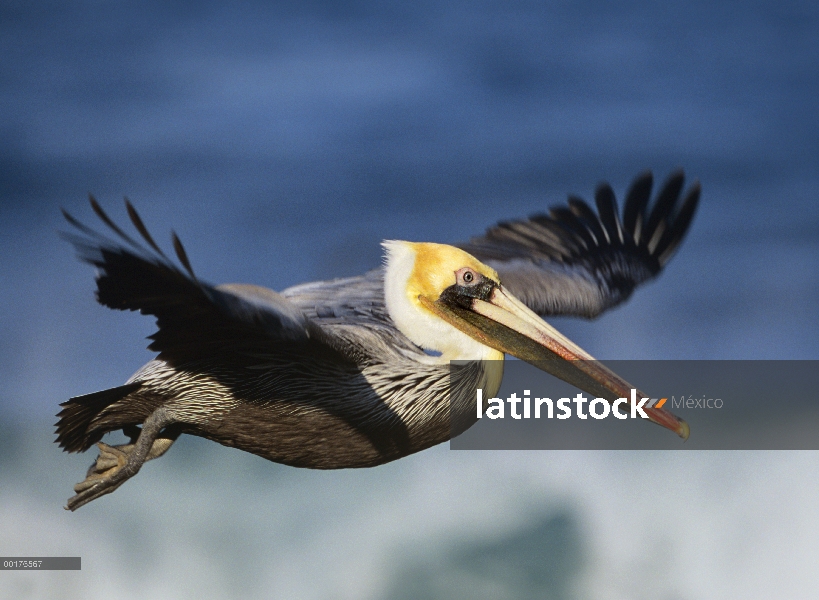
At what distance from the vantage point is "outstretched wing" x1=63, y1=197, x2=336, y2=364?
A: 17.5ft

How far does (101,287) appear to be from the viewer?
5.66 m

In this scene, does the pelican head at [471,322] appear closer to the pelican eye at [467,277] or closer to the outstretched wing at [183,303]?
the pelican eye at [467,277]

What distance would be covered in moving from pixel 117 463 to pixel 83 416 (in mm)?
443

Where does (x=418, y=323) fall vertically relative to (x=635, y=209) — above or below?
below

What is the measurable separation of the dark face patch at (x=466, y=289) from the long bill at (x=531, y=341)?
0.03 meters

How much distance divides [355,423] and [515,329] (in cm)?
131

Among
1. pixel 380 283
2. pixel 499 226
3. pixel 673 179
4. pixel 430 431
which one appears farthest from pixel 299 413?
pixel 673 179

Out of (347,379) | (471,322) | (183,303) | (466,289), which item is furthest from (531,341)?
(183,303)

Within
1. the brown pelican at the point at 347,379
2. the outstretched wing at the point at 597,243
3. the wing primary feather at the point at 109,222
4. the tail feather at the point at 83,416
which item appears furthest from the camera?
the outstretched wing at the point at 597,243

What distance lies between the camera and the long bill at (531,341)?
7.20 metres

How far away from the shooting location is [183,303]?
19.2 ft

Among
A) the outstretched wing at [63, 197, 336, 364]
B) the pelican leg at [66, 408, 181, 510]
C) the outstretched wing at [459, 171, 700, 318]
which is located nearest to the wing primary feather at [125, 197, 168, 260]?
the outstretched wing at [63, 197, 336, 364]

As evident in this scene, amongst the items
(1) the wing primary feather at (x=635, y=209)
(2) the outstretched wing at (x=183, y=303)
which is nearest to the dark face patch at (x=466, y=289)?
(2) the outstretched wing at (x=183, y=303)

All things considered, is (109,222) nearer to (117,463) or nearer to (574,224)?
(117,463)
